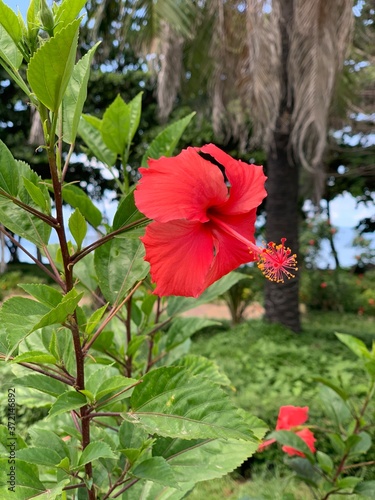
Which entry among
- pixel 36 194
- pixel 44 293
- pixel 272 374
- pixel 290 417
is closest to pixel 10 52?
pixel 36 194

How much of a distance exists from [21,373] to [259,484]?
199 centimetres

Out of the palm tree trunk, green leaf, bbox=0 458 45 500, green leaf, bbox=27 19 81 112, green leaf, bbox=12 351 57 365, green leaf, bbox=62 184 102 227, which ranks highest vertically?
the palm tree trunk

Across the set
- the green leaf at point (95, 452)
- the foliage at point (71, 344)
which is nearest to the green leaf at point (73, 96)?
the foliage at point (71, 344)

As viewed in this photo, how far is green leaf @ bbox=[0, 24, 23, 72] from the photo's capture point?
48 centimetres

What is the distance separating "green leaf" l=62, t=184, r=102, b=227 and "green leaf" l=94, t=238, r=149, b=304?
0.39ft

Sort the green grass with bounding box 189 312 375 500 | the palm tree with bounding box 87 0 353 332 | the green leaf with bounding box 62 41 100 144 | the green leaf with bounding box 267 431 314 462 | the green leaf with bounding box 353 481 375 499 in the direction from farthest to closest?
the palm tree with bounding box 87 0 353 332 < the green grass with bounding box 189 312 375 500 < the green leaf with bounding box 267 431 314 462 < the green leaf with bounding box 353 481 375 499 < the green leaf with bounding box 62 41 100 144

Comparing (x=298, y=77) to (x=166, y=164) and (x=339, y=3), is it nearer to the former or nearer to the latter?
(x=339, y=3)

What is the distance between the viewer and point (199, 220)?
1.62 feet

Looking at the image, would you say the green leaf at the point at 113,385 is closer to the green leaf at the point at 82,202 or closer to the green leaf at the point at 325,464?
the green leaf at the point at 82,202

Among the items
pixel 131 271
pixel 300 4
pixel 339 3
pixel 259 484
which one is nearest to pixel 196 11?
pixel 300 4

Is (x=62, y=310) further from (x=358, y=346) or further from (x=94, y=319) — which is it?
(x=358, y=346)

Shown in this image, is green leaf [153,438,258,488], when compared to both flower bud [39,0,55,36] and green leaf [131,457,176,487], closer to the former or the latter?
green leaf [131,457,176,487]

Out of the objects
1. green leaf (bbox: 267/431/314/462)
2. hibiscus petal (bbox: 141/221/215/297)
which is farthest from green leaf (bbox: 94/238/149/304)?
green leaf (bbox: 267/431/314/462)

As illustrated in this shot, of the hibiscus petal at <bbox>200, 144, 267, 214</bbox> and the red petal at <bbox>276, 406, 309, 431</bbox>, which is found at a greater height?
the hibiscus petal at <bbox>200, 144, 267, 214</bbox>
